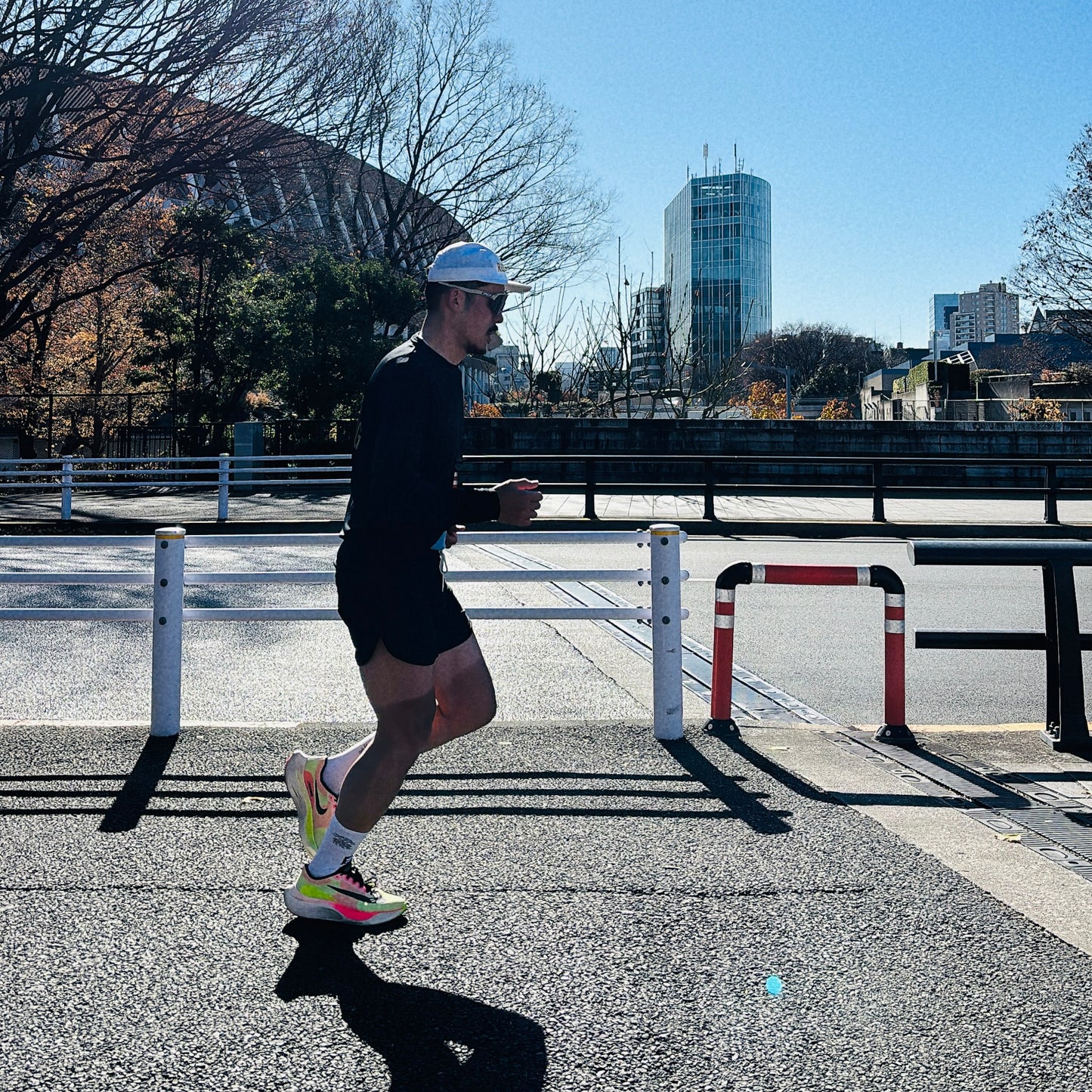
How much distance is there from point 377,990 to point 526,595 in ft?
28.7

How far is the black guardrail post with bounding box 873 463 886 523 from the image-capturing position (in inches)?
803

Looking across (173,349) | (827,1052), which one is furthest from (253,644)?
(173,349)

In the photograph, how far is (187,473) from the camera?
1006 inches

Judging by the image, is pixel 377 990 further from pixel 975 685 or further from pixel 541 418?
pixel 541 418

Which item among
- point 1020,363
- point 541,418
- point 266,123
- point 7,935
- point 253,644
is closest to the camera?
point 7,935

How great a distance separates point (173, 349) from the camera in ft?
116

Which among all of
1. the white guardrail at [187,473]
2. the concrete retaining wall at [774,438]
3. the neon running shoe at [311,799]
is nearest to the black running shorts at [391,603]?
the neon running shoe at [311,799]

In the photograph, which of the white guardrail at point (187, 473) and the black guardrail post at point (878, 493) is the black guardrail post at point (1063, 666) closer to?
the white guardrail at point (187, 473)

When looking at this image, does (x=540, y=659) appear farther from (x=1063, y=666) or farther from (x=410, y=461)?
(x=410, y=461)

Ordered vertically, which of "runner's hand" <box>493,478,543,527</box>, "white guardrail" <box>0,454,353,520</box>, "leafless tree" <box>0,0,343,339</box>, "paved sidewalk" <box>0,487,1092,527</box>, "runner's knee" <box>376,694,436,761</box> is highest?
"leafless tree" <box>0,0,343,339</box>

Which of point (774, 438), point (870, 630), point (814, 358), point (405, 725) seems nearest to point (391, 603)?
point (405, 725)

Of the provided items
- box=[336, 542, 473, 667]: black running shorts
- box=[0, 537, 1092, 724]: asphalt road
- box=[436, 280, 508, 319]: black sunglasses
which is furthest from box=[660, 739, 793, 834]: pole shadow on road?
box=[436, 280, 508, 319]: black sunglasses

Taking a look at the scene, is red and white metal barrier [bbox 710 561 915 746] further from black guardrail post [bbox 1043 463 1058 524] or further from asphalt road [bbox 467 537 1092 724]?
black guardrail post [bbox 1043 463 1058 524]

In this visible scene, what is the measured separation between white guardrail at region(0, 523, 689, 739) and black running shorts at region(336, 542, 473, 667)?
1.86m
